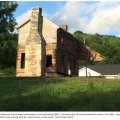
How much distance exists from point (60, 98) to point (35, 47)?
751 inches

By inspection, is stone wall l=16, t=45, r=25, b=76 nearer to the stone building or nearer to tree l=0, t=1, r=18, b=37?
the stone building

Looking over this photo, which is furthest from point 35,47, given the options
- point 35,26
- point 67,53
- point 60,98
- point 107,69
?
point 107,69

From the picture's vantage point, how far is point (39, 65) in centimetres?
3606

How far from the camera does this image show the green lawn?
15.7 meters

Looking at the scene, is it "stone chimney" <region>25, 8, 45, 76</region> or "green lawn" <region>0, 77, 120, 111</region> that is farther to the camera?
"stone chimney" <region>25, 8, 45, 76</region>

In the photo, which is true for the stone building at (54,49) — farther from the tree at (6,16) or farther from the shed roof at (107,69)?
the shed roof at (107,69)

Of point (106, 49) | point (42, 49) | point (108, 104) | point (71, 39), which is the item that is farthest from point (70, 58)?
point (106, 49)

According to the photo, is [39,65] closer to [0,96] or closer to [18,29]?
[18,29]

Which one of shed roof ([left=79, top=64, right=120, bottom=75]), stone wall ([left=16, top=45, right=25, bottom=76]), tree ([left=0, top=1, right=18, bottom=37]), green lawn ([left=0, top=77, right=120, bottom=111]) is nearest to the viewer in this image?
green lawn ([left=0, top=77, right=120, bottom=111])

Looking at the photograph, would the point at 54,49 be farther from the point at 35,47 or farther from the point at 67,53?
the point at 35,47

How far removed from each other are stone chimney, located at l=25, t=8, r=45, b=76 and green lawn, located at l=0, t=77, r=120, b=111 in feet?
47.4

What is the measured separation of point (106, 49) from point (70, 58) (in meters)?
65.6

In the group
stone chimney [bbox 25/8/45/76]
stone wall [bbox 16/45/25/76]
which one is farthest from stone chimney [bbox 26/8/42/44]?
stone wall [bbox 16/45/25/76]

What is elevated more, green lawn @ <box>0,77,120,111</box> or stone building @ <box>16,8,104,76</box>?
stone building @ <box>16,8,104,76</box>
